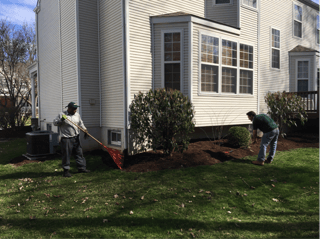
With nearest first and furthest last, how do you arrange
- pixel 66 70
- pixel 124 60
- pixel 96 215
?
pixel 96 215
pixel 124 60
pixel 66 70

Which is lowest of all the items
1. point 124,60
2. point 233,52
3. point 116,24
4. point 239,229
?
point 239,229

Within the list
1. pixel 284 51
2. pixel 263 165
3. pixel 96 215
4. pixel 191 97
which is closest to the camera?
pixel 96 215

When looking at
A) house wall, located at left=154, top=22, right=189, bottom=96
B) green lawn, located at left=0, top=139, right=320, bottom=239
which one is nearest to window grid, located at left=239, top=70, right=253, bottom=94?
house wall, located at left=154, top=22, right=189, bottom=96

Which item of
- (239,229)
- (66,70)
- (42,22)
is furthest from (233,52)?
(42,22)

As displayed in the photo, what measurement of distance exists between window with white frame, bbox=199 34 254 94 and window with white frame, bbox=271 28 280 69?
296 cm

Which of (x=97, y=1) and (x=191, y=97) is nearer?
(x=191, y=97)

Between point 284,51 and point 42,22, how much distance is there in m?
13.7

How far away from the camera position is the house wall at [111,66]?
8.40m

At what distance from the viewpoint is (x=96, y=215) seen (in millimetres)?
4297

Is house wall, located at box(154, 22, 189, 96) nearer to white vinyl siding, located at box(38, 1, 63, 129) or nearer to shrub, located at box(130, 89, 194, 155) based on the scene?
shrub, located at box(130, 89, 194, 155)

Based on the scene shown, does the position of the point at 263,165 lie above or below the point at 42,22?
below

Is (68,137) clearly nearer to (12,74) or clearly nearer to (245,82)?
(245,82)

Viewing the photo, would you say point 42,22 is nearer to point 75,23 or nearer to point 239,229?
point 75,23

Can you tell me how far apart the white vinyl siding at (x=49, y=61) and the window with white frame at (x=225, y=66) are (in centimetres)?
670
